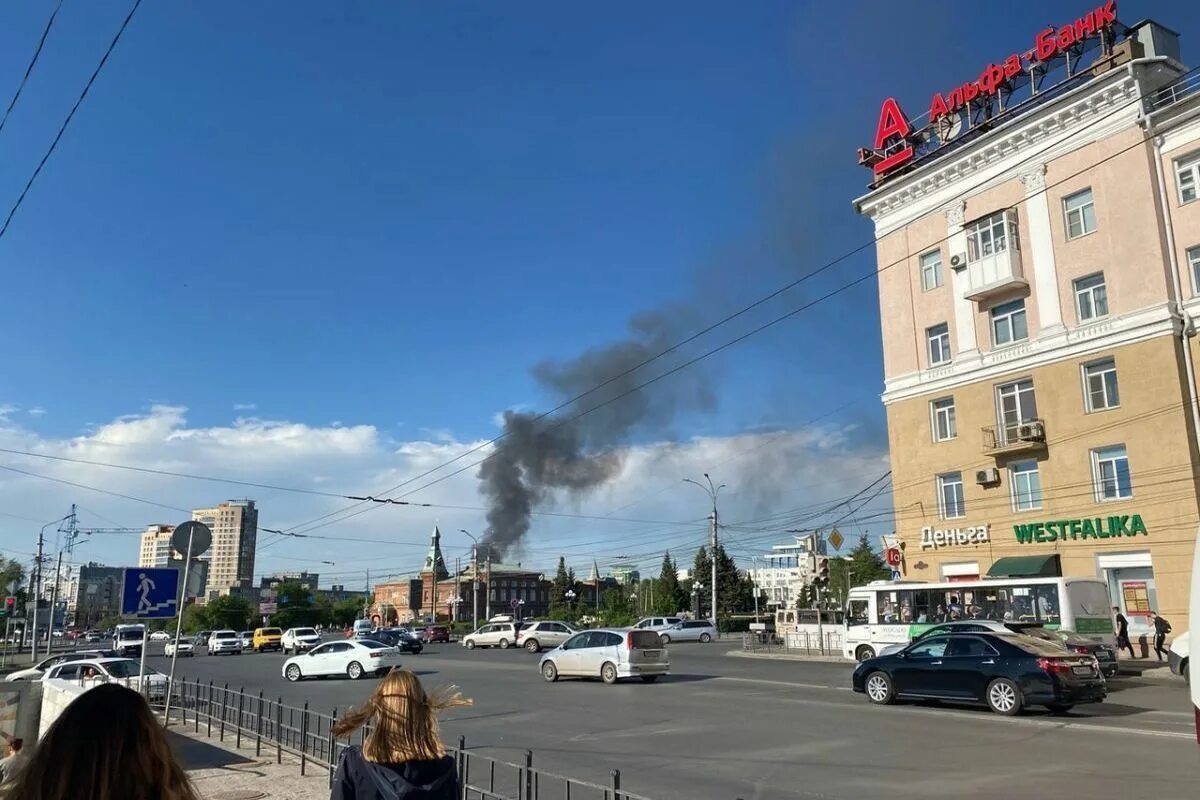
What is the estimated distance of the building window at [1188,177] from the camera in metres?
29.1

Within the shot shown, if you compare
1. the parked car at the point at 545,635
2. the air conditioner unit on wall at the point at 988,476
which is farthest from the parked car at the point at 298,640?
the air conditioner unit on wall at the point at 988,476

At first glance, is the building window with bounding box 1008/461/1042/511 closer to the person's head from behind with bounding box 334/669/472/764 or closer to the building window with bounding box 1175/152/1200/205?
the building window with bounding box 1175/152/1200/205

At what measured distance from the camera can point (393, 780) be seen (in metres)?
3.70

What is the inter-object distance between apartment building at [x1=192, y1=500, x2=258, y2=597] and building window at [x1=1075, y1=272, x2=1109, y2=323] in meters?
125

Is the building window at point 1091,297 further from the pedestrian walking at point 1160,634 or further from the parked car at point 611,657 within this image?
the parked car at point 611,657

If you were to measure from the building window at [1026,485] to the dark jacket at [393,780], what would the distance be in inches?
1299

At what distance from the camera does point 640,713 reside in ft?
56.9

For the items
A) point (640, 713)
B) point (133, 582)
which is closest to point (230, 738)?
point (133, 582)

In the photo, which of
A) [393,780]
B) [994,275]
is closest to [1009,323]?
[994,275]

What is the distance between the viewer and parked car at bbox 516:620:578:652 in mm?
46344

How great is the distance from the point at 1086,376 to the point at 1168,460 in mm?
4137

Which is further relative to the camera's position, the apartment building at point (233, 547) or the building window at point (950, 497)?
the apartment building at point (233, 547)

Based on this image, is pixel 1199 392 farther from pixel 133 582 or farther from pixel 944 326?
pixel 133 582

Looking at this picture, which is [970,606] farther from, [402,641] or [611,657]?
[402,641]
